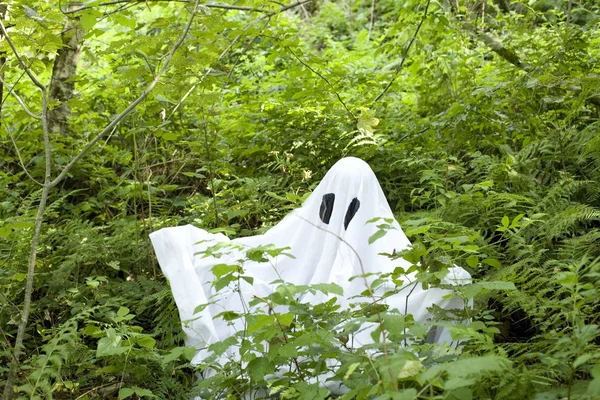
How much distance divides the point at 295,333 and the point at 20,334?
1.69 m

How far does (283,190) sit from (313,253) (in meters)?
1.58

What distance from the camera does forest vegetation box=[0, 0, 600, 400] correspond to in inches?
118

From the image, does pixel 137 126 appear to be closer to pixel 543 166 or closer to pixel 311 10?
pixel 543 166

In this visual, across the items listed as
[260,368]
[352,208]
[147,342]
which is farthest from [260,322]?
[352,208]

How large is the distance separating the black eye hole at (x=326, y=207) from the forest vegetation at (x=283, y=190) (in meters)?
0.34

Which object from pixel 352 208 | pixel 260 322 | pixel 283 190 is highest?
pixel 260 322

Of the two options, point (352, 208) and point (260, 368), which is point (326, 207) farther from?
point (260, 368)

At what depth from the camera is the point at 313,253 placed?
448cm

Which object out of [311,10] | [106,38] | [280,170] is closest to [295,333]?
[280,170]

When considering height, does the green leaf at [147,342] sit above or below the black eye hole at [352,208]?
below

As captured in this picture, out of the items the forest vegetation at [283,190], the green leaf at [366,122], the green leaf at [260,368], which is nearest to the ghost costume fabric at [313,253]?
the forest vegetation at [283,190]

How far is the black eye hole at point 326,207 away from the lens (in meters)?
4.40

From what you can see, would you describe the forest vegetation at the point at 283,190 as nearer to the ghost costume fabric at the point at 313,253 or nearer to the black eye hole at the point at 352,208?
the ghost costume fabric at the point at 313,253

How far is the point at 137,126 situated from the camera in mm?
5414
